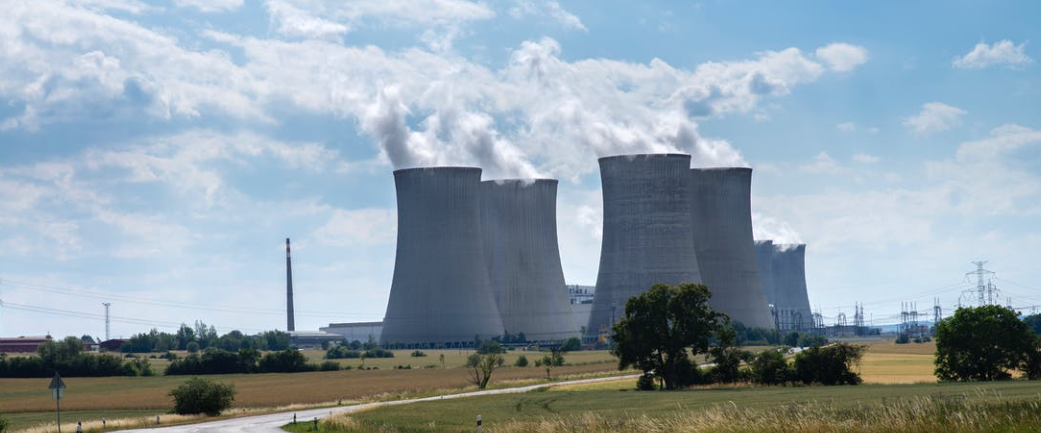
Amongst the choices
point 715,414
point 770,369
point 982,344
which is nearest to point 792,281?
point 770,369

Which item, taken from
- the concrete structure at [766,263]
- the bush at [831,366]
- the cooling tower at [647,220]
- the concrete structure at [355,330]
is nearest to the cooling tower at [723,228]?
the cooling tower at [647,220]

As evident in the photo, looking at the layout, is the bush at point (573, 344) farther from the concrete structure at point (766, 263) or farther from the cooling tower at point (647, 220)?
the concrete structure at point (766, 263)

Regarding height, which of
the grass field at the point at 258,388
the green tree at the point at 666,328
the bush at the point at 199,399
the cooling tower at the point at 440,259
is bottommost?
the grass field at the point at 258,388

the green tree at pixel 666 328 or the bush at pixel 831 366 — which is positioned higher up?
the green tree at pixel 666 328

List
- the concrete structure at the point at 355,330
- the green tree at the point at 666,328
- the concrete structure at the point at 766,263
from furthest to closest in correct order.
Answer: the concrete structure at the point at 355,330 < the concrete structure at the point at 766,263 < the green tree at the point at 666,328

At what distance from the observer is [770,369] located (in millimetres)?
37125

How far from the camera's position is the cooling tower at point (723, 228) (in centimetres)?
7319

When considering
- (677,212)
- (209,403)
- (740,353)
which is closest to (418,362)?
(677,212)

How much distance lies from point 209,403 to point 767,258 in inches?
3116

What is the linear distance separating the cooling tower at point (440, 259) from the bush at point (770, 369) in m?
29.0

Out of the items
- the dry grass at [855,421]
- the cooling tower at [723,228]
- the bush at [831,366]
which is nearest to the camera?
the dry grass at [855,421]

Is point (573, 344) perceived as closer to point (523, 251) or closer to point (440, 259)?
point (523, 251)

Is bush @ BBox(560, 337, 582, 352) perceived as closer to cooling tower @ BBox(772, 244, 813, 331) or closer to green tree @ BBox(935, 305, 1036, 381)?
cooling tower @ BBox(772, 244, 813, 331)

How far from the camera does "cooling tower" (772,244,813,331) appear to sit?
11000cm
